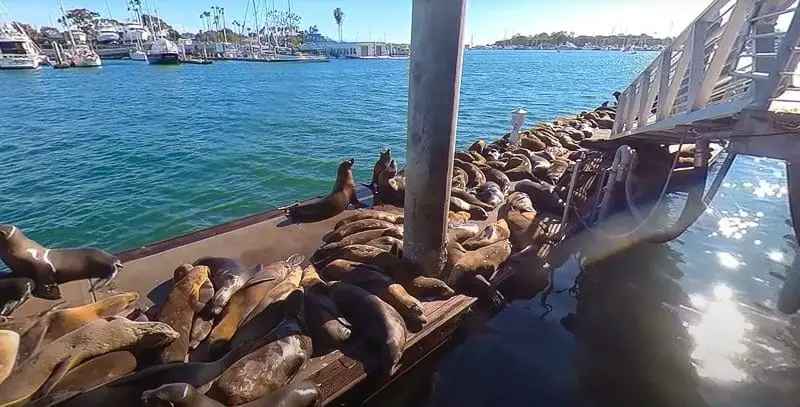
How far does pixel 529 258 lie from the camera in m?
6.07

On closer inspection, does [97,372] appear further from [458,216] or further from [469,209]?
[469,209]

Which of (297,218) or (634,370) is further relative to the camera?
(297,218)

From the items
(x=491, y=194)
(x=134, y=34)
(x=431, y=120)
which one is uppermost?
(x=134, y=34)

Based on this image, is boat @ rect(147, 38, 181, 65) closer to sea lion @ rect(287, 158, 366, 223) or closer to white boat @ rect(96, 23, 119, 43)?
white boat @ rect(96, 23, 119, 43)

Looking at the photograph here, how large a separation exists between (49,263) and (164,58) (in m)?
79.1

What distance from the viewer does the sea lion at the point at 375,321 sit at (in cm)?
368

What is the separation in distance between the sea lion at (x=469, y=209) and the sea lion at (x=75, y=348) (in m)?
4.97

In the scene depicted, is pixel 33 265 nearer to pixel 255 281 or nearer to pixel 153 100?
pixel 255 281

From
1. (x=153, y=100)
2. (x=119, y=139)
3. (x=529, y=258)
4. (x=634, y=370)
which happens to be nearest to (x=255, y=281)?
(x=529, y=258)

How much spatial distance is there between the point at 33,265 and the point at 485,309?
5.52 meters

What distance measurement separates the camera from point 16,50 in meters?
55.2

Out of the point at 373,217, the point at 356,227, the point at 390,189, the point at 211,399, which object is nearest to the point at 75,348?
the point at 211,399

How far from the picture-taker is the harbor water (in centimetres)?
450

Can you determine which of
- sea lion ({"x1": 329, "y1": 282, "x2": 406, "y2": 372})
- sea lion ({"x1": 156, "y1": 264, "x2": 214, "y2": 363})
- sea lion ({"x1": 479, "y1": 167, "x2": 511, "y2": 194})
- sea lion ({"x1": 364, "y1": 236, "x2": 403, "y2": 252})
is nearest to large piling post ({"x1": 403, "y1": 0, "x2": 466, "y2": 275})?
sea lion ({"x1": 364, "y1": 236, "x2": 403, "y2": 252})
